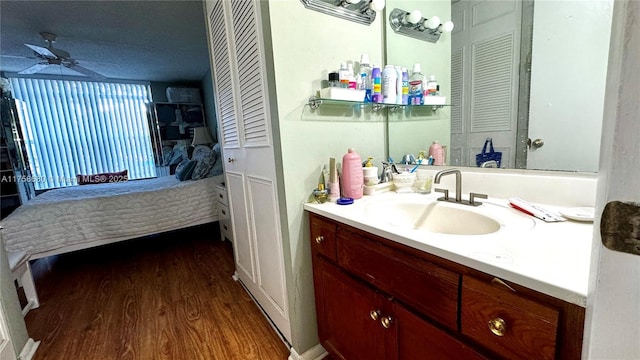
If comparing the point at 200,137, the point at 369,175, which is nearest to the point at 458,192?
the point at 369,175

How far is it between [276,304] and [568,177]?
4.41ft

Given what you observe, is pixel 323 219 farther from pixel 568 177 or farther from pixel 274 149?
pixel 568 177

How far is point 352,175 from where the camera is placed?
1.12m

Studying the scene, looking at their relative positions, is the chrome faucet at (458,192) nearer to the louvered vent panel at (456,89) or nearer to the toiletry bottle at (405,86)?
the louvered vent panel at (456,89)

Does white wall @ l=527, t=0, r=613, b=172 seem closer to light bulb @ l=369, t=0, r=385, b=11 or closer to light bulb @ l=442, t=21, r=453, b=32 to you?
light bulb @ l=442, t=21, r=453, b=32

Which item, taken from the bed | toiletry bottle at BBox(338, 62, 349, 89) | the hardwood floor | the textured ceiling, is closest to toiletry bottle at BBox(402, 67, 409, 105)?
toiletry bottle at BBox(338, 62, 349, 89)

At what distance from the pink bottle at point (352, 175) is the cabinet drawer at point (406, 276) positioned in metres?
0.25

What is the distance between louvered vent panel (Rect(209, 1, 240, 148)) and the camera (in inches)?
58.6

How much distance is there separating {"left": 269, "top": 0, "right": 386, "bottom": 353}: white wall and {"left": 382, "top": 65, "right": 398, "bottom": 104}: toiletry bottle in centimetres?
10

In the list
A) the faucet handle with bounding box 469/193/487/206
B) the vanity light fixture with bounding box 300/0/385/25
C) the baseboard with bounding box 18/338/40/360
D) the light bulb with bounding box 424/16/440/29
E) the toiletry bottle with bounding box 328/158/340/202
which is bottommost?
the baseboard with bounding box 18/338/40/360

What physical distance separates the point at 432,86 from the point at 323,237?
3.04ft

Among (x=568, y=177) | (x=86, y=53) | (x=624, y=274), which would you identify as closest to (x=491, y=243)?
(x=624, y=274)

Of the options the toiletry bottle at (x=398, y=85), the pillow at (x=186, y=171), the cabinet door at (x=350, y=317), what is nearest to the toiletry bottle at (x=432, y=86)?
the toiletry bottle at (x=398, y=85)

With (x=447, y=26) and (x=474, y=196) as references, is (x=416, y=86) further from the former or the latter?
(x=474, y=196)
